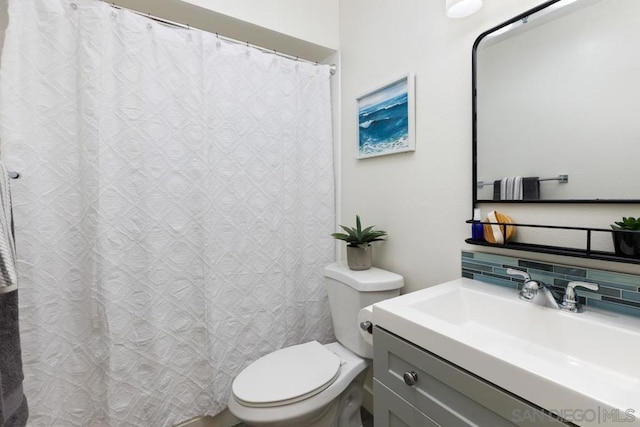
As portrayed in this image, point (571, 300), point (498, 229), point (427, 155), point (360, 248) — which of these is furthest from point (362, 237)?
point (571, 300)

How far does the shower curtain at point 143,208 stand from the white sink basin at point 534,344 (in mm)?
882

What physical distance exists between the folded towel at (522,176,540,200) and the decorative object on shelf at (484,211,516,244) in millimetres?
93

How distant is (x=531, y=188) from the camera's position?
100cm

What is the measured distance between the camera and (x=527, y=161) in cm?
101

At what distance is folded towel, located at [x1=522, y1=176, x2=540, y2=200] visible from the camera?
982mm

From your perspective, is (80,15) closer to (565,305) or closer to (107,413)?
(107,413)

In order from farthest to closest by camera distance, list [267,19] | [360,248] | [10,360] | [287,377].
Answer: [267,19], [360,248], [287,377], [10,360]

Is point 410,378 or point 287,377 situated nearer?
point 410,378

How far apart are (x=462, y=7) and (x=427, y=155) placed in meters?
0.54

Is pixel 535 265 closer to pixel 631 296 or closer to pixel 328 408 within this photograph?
pixel 631 296

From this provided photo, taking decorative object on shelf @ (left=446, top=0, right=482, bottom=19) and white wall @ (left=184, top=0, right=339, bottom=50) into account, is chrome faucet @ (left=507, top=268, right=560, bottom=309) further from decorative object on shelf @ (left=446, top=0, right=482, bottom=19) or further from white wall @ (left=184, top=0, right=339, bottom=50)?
white wall @ (left=184, top=0, right=339, bottom=50)

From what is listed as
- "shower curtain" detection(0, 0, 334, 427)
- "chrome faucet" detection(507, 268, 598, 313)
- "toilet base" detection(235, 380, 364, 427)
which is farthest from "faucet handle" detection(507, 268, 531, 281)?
"shower curtain" detection(0, 0, 334, 427)

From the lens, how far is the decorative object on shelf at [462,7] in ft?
3.46

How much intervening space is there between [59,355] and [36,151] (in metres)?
0.78
